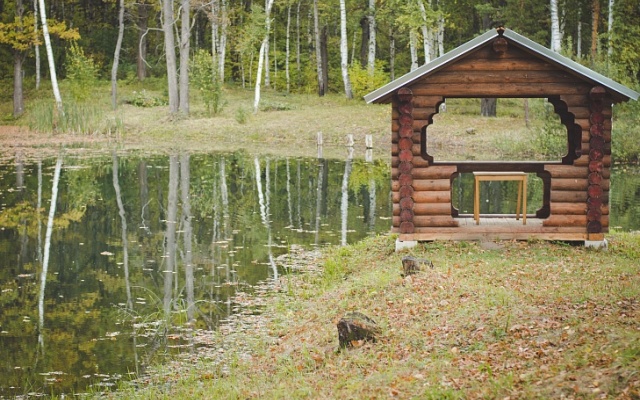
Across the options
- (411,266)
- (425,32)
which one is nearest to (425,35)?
(425,32)

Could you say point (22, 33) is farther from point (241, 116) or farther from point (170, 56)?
point (241, 116)

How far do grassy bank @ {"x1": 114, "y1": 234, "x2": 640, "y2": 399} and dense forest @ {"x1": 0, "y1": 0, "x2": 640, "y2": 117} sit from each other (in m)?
16.8

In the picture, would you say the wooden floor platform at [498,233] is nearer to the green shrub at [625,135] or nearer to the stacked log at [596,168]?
the stacked log at [596,168]

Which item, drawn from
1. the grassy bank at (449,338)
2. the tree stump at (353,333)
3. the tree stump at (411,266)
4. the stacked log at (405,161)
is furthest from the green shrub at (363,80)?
the tree stump at (353,333)

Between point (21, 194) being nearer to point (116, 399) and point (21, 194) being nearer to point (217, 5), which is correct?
point (116, 399)

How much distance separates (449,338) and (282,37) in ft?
183

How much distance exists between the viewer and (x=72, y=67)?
144 ft

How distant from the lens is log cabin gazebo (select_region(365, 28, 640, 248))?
1449 centimetres

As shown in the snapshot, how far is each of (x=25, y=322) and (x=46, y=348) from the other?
1.32 m

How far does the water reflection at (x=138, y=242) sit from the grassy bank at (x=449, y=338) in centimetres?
108

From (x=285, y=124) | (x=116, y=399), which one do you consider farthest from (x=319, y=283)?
(x=285, y=124)

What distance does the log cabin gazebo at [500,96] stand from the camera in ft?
47.5

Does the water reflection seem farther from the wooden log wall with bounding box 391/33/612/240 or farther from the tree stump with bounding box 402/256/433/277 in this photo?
the wooden log wall with bounding box 391/33/612/240

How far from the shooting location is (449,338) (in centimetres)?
896
